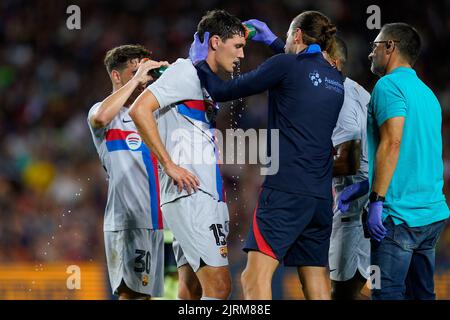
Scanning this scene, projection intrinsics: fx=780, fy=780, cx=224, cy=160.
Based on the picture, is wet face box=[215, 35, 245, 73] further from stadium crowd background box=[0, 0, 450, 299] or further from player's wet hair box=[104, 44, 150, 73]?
stadium crowd background box=[0, 0, 450, 299]

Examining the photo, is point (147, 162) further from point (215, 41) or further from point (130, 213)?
point (215, 41)

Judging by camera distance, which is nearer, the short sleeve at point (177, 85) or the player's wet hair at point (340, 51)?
the short sleeve at point (177, 85)

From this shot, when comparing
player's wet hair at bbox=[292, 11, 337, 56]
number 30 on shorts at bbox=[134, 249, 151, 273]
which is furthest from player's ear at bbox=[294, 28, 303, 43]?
number 30 on shorts at bbox=[134, 249, 151, 273]

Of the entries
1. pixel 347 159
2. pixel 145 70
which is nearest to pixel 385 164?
pixel 347 159

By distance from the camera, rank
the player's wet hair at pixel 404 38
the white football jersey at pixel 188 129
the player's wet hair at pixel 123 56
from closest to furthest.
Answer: the player's wet hair at pixel 404 38, the white football jersey at pixel 188 129, the player's wet hair at pixel 123 56

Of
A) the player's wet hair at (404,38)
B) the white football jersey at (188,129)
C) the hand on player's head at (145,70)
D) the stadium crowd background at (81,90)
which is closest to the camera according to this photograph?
the player's wet hair at (404,38)

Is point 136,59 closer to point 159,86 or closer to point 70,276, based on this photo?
point 159,86

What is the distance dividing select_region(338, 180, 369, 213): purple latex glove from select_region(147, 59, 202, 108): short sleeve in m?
1.41

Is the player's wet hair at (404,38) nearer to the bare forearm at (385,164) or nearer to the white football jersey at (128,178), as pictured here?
the bare forearm at (385,164)

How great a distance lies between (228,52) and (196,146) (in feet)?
2.25

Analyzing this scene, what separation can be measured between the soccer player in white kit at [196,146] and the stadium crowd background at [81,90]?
4743mm

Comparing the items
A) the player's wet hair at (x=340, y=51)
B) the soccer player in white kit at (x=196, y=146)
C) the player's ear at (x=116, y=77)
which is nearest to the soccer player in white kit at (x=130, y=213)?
the player's ear at (x=116, y=77)

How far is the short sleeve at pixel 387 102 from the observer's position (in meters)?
4.90
